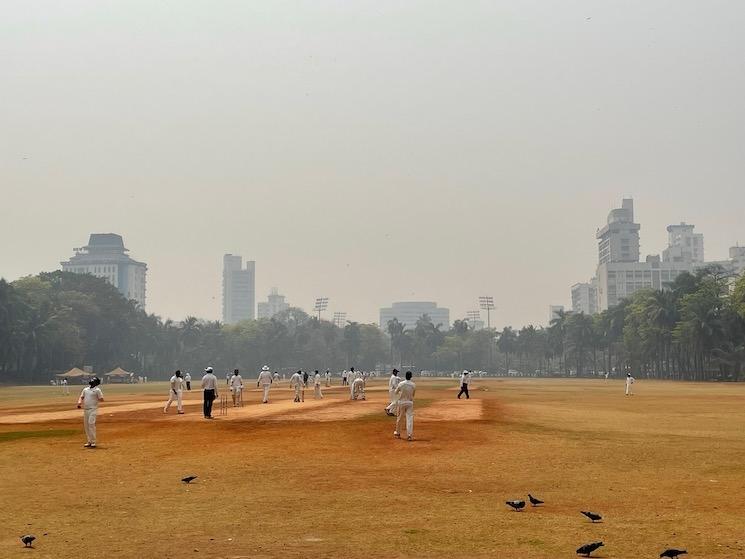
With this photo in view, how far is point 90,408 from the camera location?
25.1 m

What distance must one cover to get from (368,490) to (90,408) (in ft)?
39.7

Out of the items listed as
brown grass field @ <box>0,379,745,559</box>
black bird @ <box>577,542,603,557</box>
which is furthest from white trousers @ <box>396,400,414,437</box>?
black bird @ <box>577,542,603,557</box>

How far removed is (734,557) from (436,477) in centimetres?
877

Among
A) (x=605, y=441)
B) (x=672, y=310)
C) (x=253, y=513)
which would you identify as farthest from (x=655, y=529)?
(x=672, y=310)

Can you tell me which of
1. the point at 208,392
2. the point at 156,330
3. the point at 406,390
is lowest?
the point at 208,392

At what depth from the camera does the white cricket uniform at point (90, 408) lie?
982 inches

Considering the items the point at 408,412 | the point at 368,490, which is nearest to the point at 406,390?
the point at 408,412

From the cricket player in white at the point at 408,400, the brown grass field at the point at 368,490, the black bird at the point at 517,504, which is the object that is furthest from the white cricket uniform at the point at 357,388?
the black bird at the point at 517,504

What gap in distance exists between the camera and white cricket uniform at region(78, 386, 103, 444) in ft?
81.9

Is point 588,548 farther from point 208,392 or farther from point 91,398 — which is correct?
point 208,392

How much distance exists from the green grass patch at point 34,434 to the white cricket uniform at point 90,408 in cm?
484

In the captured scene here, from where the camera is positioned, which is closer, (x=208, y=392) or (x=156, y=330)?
(x=208, y=392)

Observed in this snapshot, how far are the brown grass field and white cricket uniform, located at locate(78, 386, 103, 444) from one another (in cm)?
70

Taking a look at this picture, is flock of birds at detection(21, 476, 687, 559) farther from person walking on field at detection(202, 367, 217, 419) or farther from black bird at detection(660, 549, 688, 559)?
person walking on field at detection(202, 367, 217, 419)
